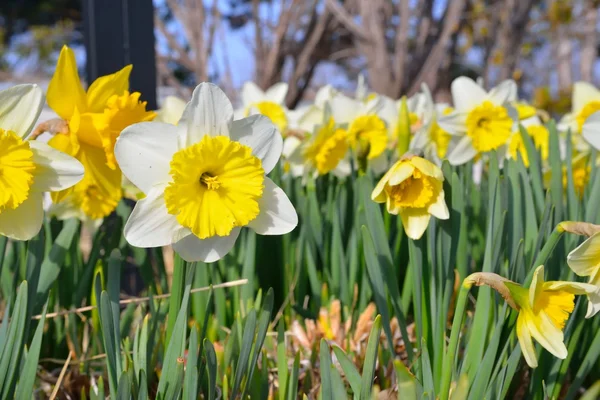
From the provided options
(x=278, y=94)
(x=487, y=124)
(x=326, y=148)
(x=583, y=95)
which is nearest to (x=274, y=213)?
(x=326, y=148)

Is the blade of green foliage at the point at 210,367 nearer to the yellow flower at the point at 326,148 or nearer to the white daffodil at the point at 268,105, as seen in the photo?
the yellow flower at the point at 326,148

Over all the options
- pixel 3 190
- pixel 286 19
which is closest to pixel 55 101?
pixel 3 190

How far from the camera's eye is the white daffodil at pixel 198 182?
735mm

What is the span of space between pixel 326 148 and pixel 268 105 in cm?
49

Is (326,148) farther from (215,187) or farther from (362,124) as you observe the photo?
(215,187)

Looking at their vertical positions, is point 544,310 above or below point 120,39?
below

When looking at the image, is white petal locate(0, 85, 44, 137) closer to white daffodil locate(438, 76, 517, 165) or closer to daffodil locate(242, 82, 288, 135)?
white daffodil locate(438, 76, 517, 165)

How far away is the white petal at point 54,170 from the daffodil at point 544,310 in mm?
545

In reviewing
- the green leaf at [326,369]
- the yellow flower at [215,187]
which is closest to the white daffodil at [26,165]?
the yellow flower at [215,187]

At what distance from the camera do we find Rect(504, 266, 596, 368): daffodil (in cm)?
72

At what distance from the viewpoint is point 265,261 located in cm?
137

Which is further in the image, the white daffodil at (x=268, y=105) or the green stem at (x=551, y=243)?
the white daffodil at (x=268, y=105)

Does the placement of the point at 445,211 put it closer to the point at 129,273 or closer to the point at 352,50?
the point at 129,273

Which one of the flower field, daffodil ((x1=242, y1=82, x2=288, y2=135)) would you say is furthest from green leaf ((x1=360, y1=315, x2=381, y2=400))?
daffodil ((x1=242, y1=82, x2=288, y2=135))
